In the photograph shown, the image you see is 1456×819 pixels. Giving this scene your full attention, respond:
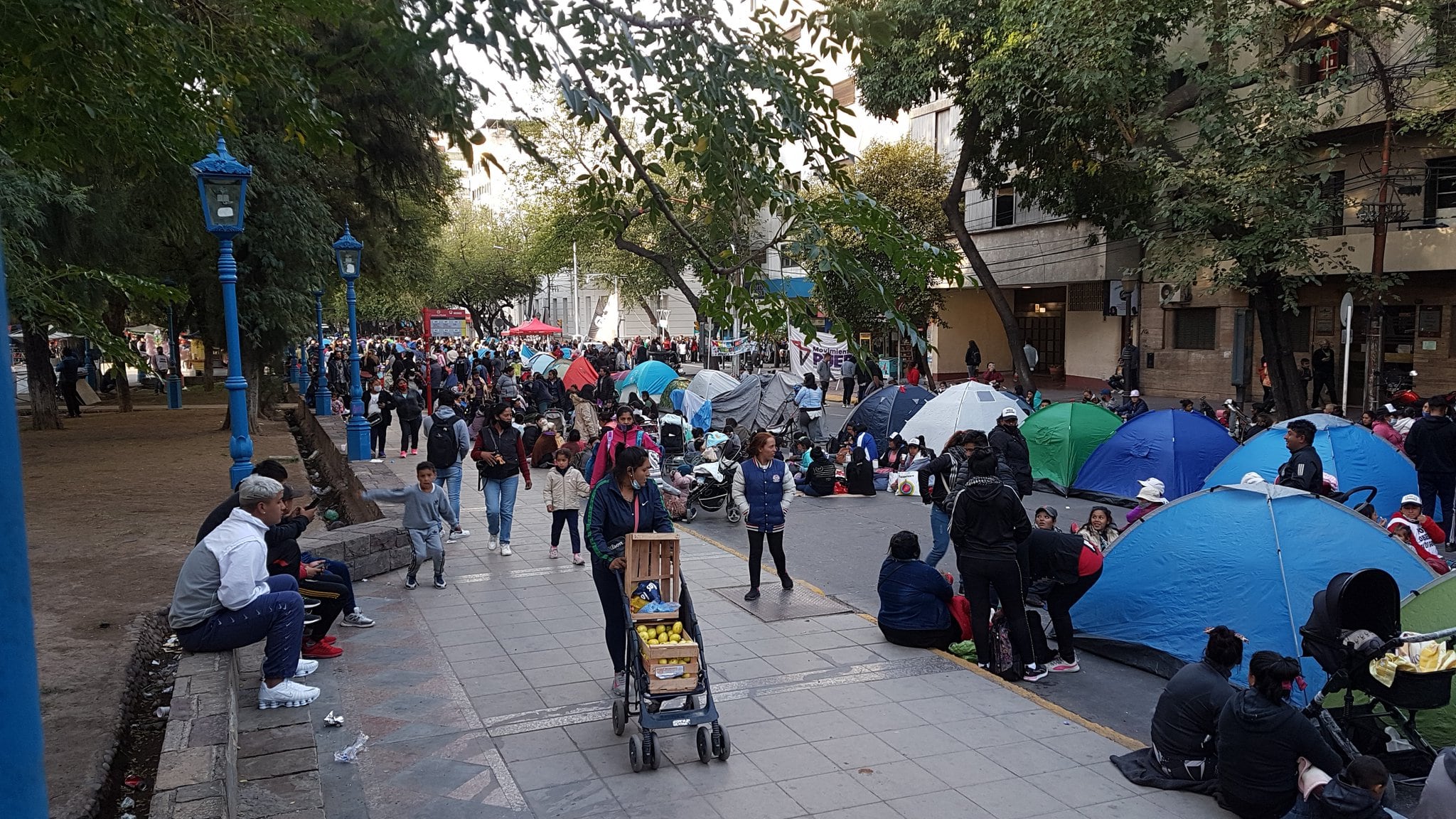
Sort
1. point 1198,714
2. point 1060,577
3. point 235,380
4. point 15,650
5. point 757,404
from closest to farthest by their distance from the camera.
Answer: point 15,650 < point 1198,714 < point 1060,577 < point 235,380 < point 757,404

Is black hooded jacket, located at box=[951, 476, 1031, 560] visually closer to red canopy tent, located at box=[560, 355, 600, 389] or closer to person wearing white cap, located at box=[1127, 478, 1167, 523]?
person wearing white cap, located at box=[1127, 478, 1167, 523]

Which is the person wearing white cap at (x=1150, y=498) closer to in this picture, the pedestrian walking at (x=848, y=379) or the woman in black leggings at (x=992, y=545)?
the woman in black leggings at (x=992, y=545)

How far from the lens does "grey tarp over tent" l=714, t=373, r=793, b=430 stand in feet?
65.5

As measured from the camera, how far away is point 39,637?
823 cm

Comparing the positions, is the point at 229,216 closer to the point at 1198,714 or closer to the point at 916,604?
the point at 916,604

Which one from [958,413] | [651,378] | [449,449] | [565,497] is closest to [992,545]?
[565,497]

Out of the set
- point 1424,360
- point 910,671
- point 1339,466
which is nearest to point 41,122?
point 910,671

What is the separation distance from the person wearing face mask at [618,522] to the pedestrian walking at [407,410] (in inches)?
565

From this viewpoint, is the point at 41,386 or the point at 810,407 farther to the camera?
the point at 41,386

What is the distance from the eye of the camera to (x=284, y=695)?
6621mm

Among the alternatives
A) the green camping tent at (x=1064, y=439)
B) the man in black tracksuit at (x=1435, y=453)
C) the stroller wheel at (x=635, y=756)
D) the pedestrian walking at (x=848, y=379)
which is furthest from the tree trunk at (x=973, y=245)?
the stroller wheel at (x=635, y=756)

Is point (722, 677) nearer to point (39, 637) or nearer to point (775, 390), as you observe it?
point (39, 637)

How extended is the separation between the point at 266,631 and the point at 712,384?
16.3 m

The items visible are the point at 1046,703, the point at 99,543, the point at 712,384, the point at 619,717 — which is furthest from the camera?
the point at 712,384
